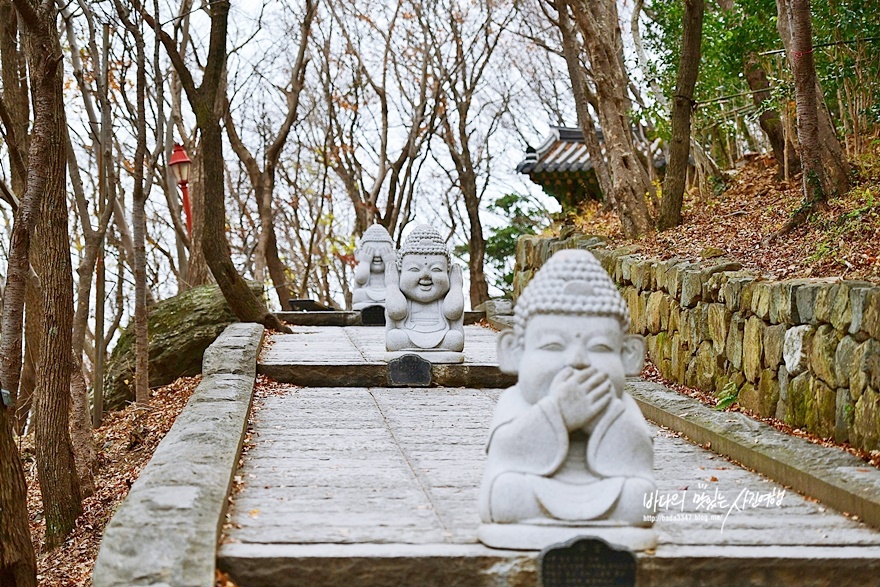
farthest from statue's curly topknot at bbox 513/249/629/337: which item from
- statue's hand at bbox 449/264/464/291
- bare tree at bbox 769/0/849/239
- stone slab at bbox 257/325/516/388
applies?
statue's hand at bbox 449/264/464/291

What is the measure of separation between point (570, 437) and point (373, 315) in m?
12.6

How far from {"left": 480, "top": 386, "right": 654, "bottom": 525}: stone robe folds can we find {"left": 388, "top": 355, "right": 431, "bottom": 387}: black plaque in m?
5.71

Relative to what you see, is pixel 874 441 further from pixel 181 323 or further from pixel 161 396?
pixel 181 323

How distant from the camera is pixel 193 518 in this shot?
484cm

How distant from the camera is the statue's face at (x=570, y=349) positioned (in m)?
4.90

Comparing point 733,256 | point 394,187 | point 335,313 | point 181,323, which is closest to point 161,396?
point 181,323

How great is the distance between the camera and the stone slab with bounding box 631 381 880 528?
5719mm

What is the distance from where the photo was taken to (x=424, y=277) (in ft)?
35.8

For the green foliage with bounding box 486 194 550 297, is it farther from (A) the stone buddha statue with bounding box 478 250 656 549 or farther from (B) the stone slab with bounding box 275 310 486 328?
(A) the stone buddha statue with bounding box 478 250 656 549

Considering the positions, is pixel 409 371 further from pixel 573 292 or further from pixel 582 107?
pixel 582 107

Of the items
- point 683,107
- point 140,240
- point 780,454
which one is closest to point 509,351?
point 780,454

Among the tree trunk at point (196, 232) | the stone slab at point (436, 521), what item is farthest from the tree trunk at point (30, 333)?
the stone slab at point (436, 521)

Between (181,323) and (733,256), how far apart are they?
8.79m

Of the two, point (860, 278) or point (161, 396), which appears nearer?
point (860, 278)
